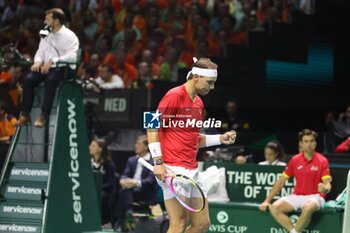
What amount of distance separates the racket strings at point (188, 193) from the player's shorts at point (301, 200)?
9.30 ft

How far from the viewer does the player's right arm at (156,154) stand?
8.87m

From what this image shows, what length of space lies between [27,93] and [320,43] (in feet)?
23.9

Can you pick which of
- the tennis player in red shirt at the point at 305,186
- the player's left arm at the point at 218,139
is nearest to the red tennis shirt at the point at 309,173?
the tennis player in red shirt at the point at 305,186

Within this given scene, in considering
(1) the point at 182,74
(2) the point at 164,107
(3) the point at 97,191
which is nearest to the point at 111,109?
(1) the point at 182,74

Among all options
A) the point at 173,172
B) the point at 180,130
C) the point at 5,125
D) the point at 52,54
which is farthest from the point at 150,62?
the point at 173,172

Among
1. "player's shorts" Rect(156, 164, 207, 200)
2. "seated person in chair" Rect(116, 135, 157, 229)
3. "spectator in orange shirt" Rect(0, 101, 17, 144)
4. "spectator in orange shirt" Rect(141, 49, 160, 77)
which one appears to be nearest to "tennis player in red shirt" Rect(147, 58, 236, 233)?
"player's shorts" Rect(156, 164, 207, 200)

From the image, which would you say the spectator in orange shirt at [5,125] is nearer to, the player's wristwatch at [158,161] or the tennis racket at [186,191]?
the tennis racket at [186,191]

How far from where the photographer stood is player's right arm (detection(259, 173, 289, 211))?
39.7ft

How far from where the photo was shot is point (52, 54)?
39.4 feet

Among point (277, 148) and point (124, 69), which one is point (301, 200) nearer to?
point (277, 148)

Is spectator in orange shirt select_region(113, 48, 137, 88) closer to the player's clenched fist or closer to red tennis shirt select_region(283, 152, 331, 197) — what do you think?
red tennis shirt select_region(283, 152, 331, 197)

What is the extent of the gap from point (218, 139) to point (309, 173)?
277 centimetres

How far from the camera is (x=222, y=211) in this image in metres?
12.6

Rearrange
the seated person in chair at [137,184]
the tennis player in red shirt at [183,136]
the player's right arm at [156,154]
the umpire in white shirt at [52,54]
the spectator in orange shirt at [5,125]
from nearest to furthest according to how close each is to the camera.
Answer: the player's right arm at [156,154] < the tennis player in red shirt at [183,136] < the umpire in white shirt at [52,54] < the seated person in chair at [137,184] < the spectator in orange shirt at [5,125]
